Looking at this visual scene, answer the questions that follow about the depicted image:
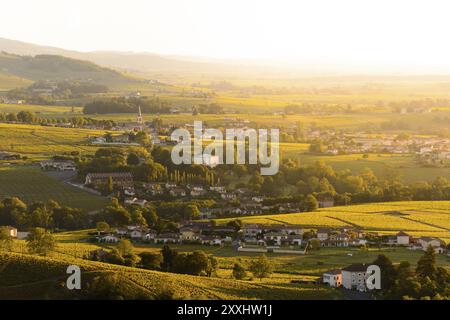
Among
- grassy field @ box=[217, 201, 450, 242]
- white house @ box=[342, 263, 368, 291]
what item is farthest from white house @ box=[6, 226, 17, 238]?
white house @ box=[342, 263, 368, 291]

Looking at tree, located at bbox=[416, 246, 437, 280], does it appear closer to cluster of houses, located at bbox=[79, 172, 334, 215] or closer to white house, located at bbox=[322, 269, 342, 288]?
white house, located at bbox=[322, 269, 342, 288]

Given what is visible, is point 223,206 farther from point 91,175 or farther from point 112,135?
point 112,135

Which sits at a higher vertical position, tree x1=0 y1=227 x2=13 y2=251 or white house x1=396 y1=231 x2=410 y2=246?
tree x1=0 y1=227 x2=13 y2=251

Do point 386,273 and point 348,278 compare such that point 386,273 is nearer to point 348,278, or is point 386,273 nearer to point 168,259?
point 348,278

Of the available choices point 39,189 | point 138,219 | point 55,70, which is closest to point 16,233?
point 138,219

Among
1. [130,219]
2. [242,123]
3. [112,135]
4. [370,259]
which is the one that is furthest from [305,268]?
[242,123]
